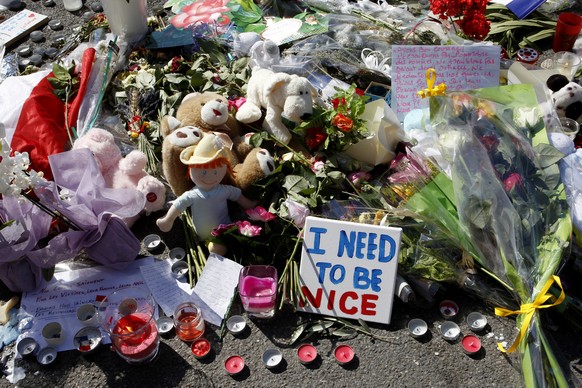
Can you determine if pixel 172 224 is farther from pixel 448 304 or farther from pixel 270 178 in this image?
pixel 448 304

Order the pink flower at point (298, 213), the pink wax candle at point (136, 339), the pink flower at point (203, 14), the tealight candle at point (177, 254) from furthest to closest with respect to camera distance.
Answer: the pink flower at point (203, 14), the tealight candle at point (177, 254), the pink flower at point (298, 213), the pink wax candle at point (136, 339)

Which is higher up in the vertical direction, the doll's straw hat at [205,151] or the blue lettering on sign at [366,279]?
the doll's straw hat at [205,151]

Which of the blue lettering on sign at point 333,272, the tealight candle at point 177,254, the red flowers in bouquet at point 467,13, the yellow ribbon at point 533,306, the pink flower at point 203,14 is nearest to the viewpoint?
the yellow ribbon at point 533,306

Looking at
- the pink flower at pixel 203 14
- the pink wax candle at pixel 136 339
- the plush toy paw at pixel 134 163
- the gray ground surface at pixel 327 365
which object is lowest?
the gray ground surface at pixel 327 365

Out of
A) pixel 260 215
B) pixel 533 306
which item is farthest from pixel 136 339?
pixel 533 306

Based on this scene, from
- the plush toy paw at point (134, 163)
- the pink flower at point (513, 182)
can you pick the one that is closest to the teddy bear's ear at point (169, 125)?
the plush toy paw at point (134, 163)

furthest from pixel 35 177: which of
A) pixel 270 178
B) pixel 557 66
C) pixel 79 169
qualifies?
pixel 557 66

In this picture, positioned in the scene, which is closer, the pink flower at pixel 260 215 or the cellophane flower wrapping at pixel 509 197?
the cellophane flower wrapping at pixel 509 197

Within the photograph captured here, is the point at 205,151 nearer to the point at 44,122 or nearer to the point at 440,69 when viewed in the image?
the point at 44,122

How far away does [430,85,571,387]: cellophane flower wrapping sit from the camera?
2.38 metres

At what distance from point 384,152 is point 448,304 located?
2.56 ft

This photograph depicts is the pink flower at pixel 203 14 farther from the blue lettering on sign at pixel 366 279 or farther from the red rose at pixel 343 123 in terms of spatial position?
the blue lettering on sign at pixel 366 279

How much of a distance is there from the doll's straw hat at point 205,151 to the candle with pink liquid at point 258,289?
51cm

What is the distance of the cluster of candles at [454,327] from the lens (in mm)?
2500
